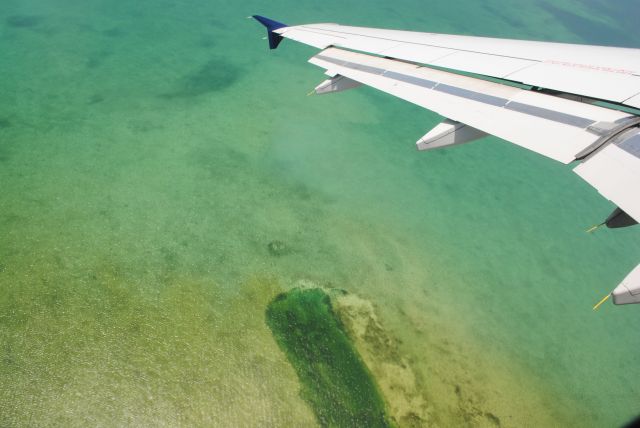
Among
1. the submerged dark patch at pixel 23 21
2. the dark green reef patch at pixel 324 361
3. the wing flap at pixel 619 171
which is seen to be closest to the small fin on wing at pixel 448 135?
the wing flap at pixel 619 171

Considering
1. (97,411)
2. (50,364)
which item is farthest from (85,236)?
(97,411)

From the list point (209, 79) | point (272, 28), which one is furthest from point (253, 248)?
point (209, 79)

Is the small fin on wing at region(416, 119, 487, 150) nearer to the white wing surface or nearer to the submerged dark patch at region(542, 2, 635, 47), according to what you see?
the white wing surface

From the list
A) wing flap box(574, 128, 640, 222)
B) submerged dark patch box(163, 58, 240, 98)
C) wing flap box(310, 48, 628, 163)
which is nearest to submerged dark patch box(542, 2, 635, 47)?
submerged dark patch box(163, 58, 240, 98)

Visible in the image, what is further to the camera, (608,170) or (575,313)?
(575,313)

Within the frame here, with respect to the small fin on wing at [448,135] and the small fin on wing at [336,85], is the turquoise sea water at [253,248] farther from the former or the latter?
the small fin on wing at [448,135]

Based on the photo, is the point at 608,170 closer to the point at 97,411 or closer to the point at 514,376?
the point at 514,376
